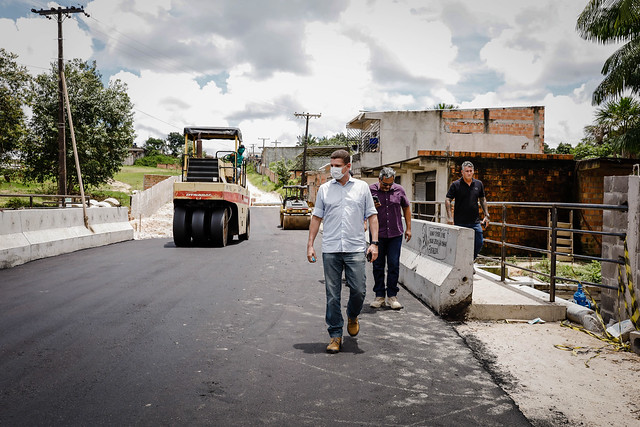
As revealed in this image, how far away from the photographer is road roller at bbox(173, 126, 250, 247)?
14.7 m

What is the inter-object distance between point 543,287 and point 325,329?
8771mm

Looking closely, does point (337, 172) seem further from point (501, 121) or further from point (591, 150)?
point (591, 150)

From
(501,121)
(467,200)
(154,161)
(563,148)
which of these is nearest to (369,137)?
(501,121)

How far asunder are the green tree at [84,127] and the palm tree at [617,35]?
99.6 ft

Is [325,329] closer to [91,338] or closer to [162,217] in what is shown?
[91,338]

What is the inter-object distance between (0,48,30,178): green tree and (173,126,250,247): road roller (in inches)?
789

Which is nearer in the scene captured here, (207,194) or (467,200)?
(467,200)

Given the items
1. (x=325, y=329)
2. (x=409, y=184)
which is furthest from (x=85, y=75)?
(x=325, y=329)

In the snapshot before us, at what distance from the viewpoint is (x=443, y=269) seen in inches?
256

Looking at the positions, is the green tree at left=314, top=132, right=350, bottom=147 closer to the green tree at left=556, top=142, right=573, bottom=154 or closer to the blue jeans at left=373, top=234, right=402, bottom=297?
the green tree at left=556, top=142, right=573, bottom=154

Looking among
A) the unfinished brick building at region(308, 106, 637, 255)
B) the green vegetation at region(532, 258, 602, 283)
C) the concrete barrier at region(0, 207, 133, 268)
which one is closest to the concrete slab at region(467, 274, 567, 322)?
the unfinished brick building at region(308, 106, 637, 255)

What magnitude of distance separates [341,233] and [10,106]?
31934 mm

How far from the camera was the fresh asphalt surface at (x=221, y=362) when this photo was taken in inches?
131

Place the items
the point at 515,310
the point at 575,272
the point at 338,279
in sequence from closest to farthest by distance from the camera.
Answer: the point at 338,279
the point at 515,310
the point at 575,272
